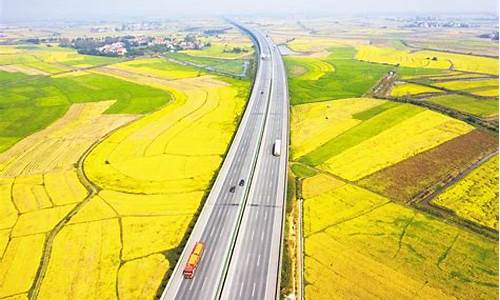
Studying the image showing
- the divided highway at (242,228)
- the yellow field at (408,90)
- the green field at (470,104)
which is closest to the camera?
the divided highway at (242,228)

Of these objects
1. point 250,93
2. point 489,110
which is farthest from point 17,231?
point 489,110

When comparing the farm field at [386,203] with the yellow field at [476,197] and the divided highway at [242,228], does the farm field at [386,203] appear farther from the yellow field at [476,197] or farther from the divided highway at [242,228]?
the divided highway at [242,228]

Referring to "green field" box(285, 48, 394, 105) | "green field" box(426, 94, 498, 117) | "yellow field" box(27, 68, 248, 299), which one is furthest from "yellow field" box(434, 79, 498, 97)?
"yellow field" box(27, 68, 248, 299)

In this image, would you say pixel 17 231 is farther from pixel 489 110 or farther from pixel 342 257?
pixel 489 110

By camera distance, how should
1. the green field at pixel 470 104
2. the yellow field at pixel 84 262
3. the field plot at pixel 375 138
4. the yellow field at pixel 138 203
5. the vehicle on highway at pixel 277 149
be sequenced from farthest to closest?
the green field at pixel 470 104 → the vehicle on highway at pixel 277 149 → the field plot at pixel 375 138 → the yellow field at pixel 138 203 → the yellow field at pixel 84 262

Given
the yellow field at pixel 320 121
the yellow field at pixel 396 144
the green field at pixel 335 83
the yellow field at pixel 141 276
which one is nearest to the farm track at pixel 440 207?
the yellow field at pixel 396 144

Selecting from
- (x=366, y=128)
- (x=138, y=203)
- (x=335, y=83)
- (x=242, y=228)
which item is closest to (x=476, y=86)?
(x=335, y=83)

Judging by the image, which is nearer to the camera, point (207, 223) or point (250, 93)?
point (207, 223)

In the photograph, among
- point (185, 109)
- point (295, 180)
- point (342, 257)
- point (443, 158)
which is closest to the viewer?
point (342, 257)
